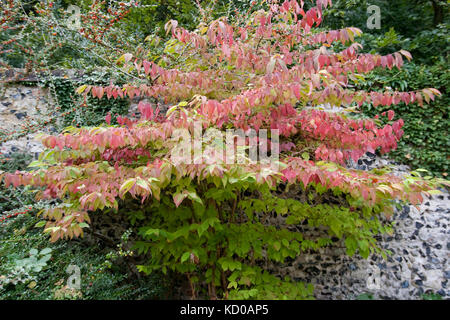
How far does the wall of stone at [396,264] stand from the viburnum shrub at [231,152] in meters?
0.89

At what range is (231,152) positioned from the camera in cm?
216

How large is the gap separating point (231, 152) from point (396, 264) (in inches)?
126

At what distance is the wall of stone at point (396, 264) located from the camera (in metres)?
3.75

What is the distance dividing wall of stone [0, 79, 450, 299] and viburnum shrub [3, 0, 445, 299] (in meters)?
0.89

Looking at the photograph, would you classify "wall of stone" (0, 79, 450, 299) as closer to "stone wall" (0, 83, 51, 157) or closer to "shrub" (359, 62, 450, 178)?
"stone wall" (0, 83, 51, 157)

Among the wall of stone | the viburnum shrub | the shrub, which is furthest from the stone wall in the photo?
the shrub

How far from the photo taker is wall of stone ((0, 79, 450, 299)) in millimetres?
3746

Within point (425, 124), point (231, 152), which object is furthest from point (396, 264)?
point (231, 152)

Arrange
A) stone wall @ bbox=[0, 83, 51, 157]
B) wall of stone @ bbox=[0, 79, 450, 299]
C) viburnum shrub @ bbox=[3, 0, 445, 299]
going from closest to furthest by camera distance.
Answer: viburnum shrub @ bbox=[3, 0, 445, 299] → wall of stone @ bbox=[0, 79, 450, 299] → stone wall @ bbox=[0, 83, 51, 157]

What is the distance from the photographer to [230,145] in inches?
91.3

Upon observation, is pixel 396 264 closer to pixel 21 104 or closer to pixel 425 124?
pixel 425 124

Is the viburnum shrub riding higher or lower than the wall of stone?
higher

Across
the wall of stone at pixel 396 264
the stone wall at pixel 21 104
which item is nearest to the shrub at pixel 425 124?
the wall of stone at pixel 396 264

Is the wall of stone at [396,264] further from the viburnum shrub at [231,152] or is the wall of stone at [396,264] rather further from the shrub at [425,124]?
the viburnum shrub at [231,152]
